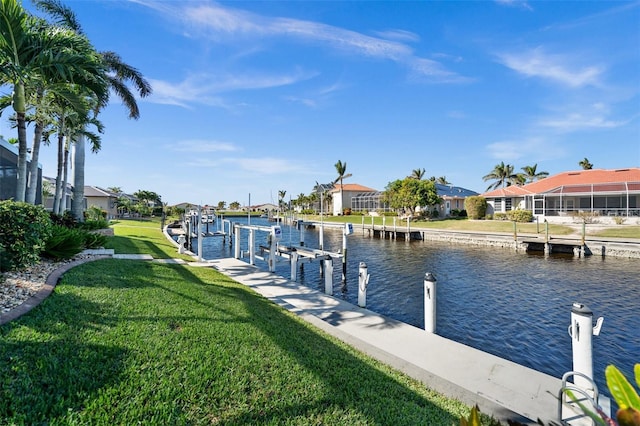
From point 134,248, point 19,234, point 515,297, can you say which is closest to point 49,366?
point 19,234

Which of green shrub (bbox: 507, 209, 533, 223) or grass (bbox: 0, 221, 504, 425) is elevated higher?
green shrub (bbox: 507, 209, 533, 223)

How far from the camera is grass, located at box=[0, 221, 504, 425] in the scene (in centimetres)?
305

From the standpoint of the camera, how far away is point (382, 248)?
26.5 meters

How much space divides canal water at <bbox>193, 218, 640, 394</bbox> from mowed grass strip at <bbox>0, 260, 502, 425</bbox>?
184 inches

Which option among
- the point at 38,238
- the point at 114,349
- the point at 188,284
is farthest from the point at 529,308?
the point at 38,238

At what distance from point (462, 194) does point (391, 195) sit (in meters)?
16.9

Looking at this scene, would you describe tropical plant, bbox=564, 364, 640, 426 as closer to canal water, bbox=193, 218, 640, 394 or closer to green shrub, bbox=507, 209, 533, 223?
canal water, bbox=193, 218, 640, 394

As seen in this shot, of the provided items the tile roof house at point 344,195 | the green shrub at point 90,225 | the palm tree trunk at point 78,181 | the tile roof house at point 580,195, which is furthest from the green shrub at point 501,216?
the palm tree trunk at point 78,181

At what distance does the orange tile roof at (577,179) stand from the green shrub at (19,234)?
131 feet

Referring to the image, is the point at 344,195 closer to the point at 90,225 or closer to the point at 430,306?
the point at 90,225

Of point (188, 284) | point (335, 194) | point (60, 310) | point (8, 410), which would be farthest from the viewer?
point (335, 194)

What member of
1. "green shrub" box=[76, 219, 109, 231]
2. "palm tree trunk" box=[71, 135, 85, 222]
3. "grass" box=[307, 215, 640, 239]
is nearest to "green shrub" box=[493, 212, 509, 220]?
"grass" box=[307, 215, 640, 239]

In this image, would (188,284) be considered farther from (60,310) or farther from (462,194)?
(462,194)

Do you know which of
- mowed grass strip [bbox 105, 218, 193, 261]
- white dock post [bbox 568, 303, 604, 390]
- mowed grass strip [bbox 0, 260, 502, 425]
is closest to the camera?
mowed grass strip [bbox 0, 260, 502, 425]
